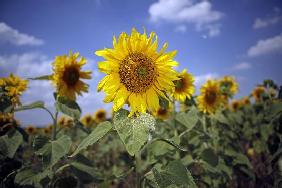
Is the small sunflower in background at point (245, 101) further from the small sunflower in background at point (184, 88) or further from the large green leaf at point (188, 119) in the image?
the large green leaf at point (188, 119)

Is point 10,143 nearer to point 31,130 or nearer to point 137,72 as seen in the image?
point 137,72

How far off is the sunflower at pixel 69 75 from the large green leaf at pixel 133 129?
1.87 meters

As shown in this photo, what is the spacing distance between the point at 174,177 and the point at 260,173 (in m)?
3.33

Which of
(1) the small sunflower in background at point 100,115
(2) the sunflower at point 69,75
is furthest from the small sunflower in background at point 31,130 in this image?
(2) the sunflower at point 69,75

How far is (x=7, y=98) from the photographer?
11.4 feet

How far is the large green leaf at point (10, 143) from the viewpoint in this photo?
3279 mm

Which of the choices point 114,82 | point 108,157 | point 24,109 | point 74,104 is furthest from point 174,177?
point 108,157

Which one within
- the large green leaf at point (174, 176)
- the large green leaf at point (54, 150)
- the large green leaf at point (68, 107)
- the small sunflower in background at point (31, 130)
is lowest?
the small sunflower in background at point (31, 130)

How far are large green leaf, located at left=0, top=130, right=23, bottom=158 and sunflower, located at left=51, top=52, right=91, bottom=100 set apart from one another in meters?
0.80

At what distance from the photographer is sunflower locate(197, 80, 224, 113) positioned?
5.11 meters

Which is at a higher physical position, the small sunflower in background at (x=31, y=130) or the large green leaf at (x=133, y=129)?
the large green leaf at (x=133, y=129)

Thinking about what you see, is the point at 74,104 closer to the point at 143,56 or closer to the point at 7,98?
the point at 7,98

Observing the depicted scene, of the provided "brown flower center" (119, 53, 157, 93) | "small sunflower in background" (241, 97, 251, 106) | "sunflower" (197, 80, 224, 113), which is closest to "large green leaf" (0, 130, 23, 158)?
"brown flower center" (119, 53, 157, 93)

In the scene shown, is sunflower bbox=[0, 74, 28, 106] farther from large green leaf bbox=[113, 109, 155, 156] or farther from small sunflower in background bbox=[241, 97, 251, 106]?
small sunflower in background bbox=[241, 97, 251, 106]
